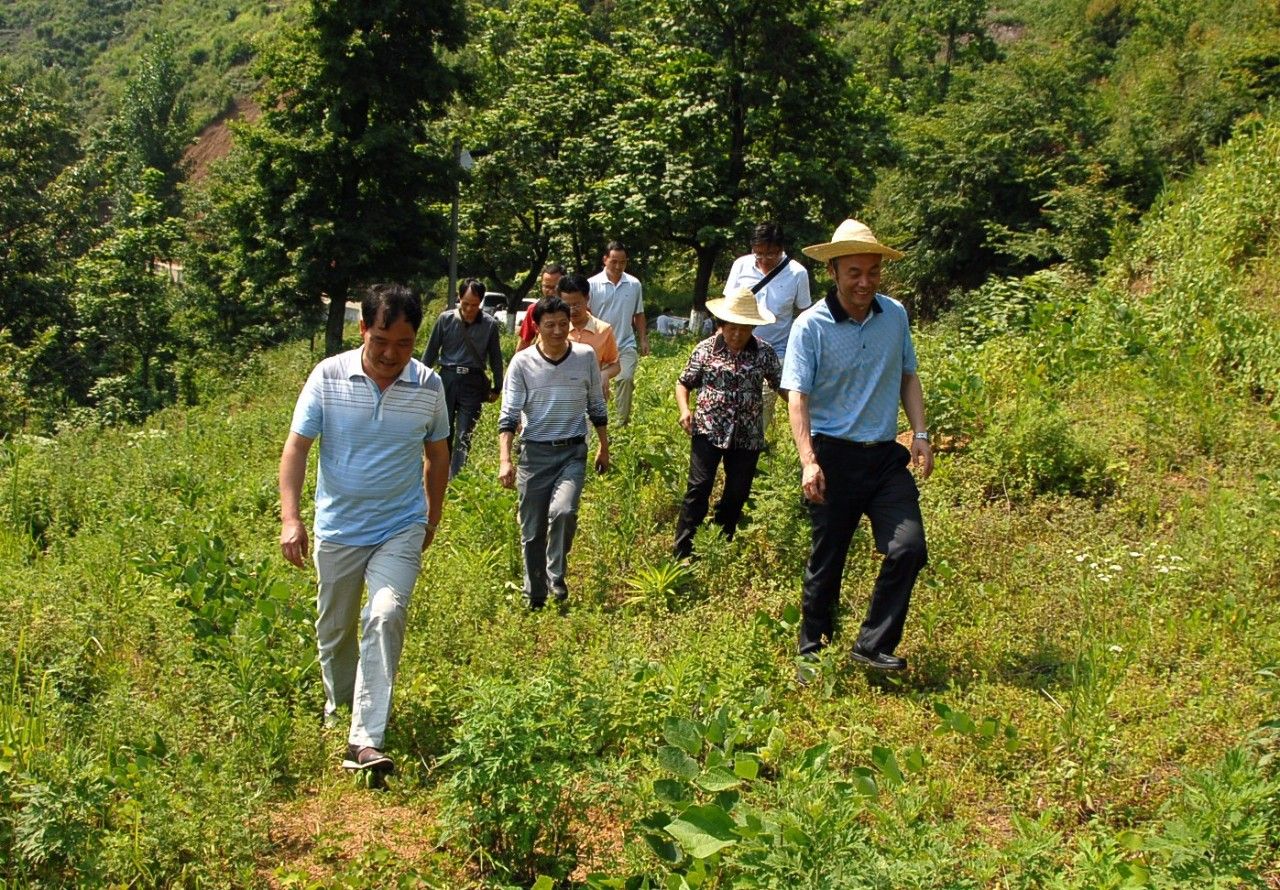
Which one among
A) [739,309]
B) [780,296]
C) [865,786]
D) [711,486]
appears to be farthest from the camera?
[780,296]

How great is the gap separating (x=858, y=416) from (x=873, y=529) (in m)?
0.52

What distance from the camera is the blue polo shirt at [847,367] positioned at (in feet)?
16.0

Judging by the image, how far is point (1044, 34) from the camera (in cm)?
4709

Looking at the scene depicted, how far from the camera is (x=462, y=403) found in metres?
8.86

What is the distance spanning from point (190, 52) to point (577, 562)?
125 m

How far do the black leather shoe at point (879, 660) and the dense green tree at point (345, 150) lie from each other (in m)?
19.9

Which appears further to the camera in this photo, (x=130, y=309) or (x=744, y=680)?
(x=130, y=309)

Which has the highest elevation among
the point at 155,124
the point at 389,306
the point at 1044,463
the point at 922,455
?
Result: the point at 155,124

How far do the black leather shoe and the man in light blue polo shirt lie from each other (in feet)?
6.59

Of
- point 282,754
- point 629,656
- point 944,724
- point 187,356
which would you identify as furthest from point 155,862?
point 187,356

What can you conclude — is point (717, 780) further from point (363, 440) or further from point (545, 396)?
point (545, 396)

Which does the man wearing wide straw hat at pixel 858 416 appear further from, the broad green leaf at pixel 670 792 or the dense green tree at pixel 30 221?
the dense green tree at pixel 30 221

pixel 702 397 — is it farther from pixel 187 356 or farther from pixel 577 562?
pixel 187 356

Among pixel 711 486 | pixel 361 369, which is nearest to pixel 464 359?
pixel 711 486
